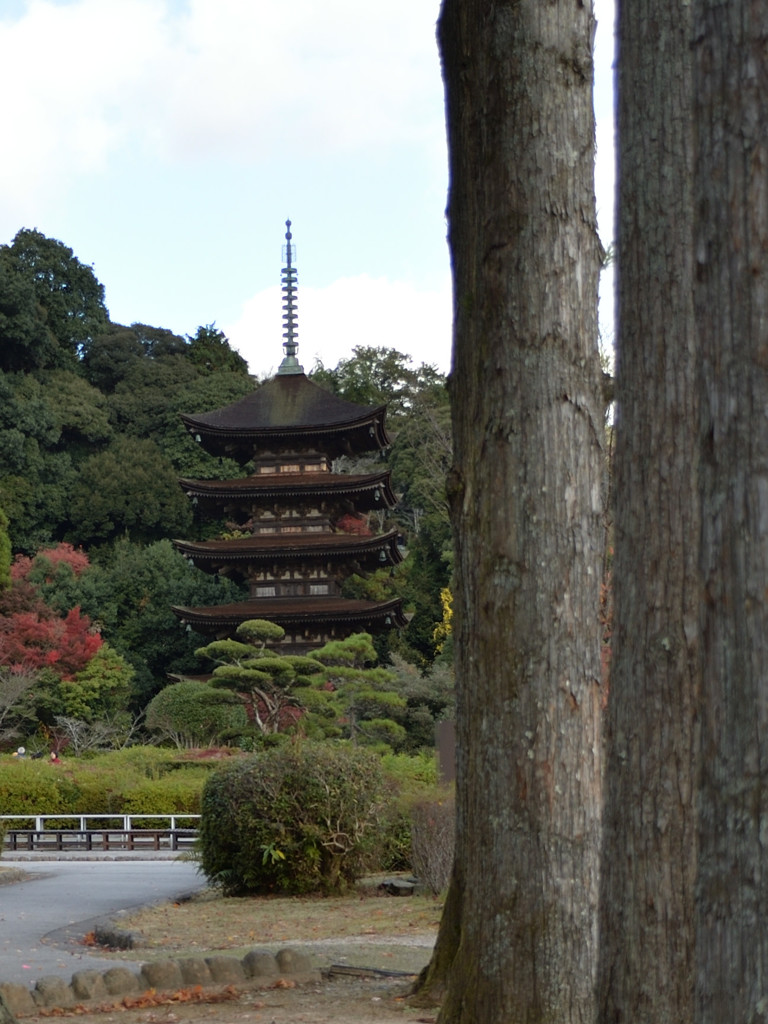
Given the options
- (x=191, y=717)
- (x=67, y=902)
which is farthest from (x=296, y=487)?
(x=67, y=902)

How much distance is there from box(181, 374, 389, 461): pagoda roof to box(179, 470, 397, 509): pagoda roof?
1.08m

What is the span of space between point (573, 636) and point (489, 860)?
905 mm

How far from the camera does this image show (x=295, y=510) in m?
37.5

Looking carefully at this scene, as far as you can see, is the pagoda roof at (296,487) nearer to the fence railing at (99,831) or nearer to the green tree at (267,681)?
the green tree at (267,681)

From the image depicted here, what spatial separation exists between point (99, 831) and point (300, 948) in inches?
657

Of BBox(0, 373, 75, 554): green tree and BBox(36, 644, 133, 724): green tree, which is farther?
BBox(0, 373, 75, 554): green tree

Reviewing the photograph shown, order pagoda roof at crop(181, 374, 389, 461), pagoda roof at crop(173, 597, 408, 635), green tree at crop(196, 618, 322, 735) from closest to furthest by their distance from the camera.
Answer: green tree at crop(196, 618, 322, 735), pagoda roof at crop(173, 597, 408, 635), pagoda roof at crop(181, 374, 389, 461)

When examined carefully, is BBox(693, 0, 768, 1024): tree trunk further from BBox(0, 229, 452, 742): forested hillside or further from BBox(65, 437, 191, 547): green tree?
BBox(65, 437, 191, 547): green tree

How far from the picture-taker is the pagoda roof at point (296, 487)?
3616 cm

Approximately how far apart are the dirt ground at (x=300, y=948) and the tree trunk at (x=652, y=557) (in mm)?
2716

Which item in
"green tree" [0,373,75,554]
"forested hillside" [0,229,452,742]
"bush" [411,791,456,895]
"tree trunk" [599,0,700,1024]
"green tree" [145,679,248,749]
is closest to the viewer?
"tree trunk" [599,0,700,1024]

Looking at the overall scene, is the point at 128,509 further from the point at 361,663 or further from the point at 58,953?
the point at 58,953

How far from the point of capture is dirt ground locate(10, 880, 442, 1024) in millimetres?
6602

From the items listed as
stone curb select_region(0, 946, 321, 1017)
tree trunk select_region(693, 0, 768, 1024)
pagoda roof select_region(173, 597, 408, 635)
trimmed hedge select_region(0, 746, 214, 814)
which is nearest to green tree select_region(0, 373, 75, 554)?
pagoda roof select_region(173, 597, 408, 635)
